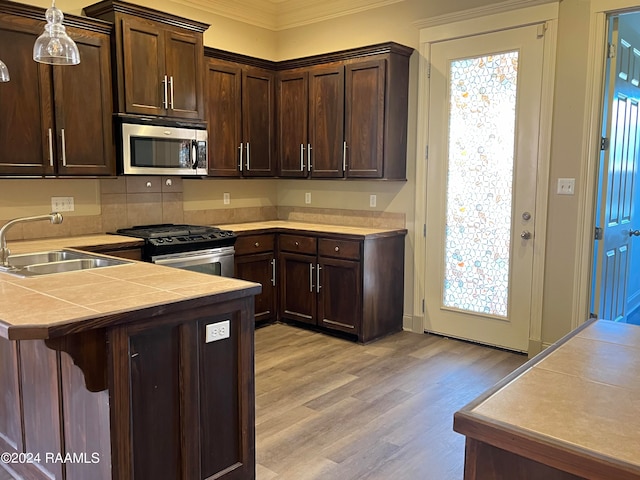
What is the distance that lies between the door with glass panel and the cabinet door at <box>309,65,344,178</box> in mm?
787

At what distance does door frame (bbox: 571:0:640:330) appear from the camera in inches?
137

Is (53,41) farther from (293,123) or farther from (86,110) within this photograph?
(293,123)

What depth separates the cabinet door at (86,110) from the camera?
351 cm

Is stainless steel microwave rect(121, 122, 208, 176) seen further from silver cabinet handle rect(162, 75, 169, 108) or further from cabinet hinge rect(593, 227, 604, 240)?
cabinet hinge rect(593, 227, 604, 240)

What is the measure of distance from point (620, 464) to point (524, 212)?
3277mm

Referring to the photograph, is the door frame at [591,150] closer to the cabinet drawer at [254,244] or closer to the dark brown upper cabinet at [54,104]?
the cabinet drawer at [254,244]

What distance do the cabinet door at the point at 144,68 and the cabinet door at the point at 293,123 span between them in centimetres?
133

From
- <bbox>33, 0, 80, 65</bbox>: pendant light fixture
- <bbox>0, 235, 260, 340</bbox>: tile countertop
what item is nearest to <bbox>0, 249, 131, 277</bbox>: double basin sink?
<bbox>0, 235, 260, 340</bbox>: tile countertop

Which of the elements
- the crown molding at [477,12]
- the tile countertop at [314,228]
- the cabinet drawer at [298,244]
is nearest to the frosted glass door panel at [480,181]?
the crown molding at [477,12]

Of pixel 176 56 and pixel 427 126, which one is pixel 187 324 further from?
pixel 427 126

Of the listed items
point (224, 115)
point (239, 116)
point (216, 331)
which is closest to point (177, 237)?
point (224, 115)

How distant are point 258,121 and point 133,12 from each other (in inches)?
60.1

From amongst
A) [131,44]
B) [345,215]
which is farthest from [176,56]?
[345,215]

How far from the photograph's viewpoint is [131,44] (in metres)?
3.75
